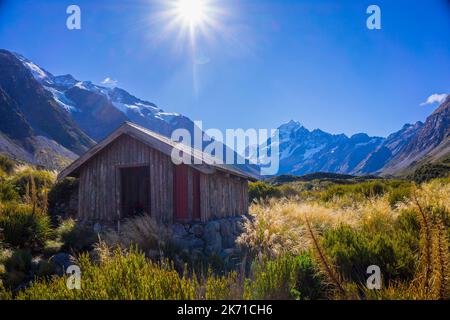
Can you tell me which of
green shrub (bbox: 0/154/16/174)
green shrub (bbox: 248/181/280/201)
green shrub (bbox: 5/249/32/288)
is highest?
green shrub (bbox: 0/154/16/174)

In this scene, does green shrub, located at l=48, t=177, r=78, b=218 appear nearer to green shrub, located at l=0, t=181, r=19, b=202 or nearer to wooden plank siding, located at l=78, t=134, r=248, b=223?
green shrub, located at l=0, t=181, r=19, b=202

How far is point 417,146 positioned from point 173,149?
208147mm

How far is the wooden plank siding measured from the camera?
10594mm

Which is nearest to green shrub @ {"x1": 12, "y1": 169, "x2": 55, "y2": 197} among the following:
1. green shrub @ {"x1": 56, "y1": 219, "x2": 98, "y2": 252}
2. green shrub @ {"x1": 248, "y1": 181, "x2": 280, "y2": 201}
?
green shrub @ {"x1": 56, "y1": 219, "x2": 98, "y2": 252}

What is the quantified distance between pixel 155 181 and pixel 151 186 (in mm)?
219

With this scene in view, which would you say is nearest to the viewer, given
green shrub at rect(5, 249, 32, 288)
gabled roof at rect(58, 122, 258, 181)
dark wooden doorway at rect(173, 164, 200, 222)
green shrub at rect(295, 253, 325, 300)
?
green shrub at rect(295, 253, 325, 300)

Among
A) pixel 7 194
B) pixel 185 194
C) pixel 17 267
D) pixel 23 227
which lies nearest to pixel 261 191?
pixel 185 194

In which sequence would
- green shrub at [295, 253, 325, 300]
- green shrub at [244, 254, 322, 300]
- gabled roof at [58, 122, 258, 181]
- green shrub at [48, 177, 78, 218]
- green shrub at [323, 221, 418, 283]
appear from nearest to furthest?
green shrub at [244, 254, 322, 300]
green shrub at [295, 253, 325, 300]
green shrub at [323, 221, 418, 283]
gabled roof at [58, 122, 258, 181]
green shrub at [48, 177, 78, 218]

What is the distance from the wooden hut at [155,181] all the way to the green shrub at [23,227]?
7.87 ft

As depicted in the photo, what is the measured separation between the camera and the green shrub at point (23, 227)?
8570 mm

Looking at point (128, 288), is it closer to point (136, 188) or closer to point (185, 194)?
point (185, 194)

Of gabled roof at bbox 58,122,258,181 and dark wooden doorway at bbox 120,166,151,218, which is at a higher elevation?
gabled roof at bbox 58,122,258,181

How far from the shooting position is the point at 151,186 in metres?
10.9
